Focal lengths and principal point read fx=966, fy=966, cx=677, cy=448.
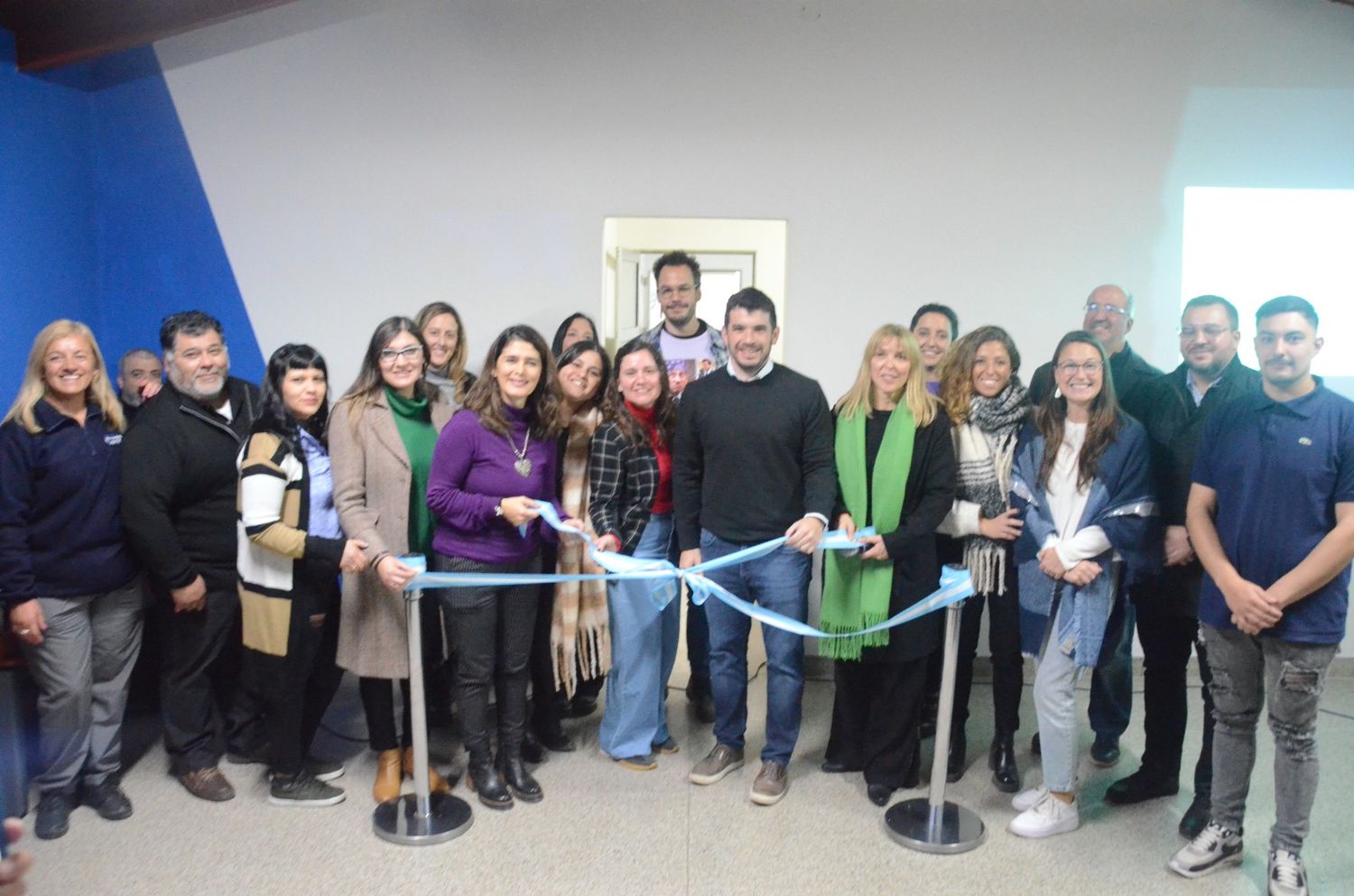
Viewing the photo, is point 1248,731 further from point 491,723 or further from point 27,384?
point 27,384

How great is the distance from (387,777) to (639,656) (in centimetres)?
93

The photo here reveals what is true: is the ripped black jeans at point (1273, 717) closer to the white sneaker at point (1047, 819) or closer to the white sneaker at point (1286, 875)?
the white sneaker at point (1286, 875)

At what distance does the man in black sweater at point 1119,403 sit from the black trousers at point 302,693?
2.60 metres

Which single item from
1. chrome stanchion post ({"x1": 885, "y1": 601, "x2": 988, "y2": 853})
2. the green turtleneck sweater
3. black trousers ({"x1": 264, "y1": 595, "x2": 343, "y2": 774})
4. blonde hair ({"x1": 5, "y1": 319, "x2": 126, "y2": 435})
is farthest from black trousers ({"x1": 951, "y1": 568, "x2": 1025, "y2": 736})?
blonde hair ({"x1": 5, "y1": 319, "x2": 126, "y2": 435})

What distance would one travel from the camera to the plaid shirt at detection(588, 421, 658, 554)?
323cm

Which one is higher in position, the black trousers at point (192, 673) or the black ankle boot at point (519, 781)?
the black trousers at point (192, 673)

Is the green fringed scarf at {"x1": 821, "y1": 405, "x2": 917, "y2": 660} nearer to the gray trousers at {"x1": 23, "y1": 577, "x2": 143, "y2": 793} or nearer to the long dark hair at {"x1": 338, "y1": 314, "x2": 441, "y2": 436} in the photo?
the long dark hair at {"x1": 338, "y1": 314, "x2": 441, "y2": 436}

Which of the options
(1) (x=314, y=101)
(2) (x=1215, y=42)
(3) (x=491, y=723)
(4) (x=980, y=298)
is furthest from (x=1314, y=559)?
(1) (x=314, y=101)

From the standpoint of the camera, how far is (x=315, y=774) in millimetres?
3348

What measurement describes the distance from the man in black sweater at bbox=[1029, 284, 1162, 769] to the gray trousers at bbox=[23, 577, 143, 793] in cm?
321

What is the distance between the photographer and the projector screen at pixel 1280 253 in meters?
4.48

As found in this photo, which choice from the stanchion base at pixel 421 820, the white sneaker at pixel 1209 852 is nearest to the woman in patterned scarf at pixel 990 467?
the white sneaker at pixel 1209 852

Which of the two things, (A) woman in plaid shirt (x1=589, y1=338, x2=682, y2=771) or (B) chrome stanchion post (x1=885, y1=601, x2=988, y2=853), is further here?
(A) woman in plaid shirt (x1=589, y1=338, x2=682, y2=771)

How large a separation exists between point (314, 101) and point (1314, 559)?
4.41 metres
